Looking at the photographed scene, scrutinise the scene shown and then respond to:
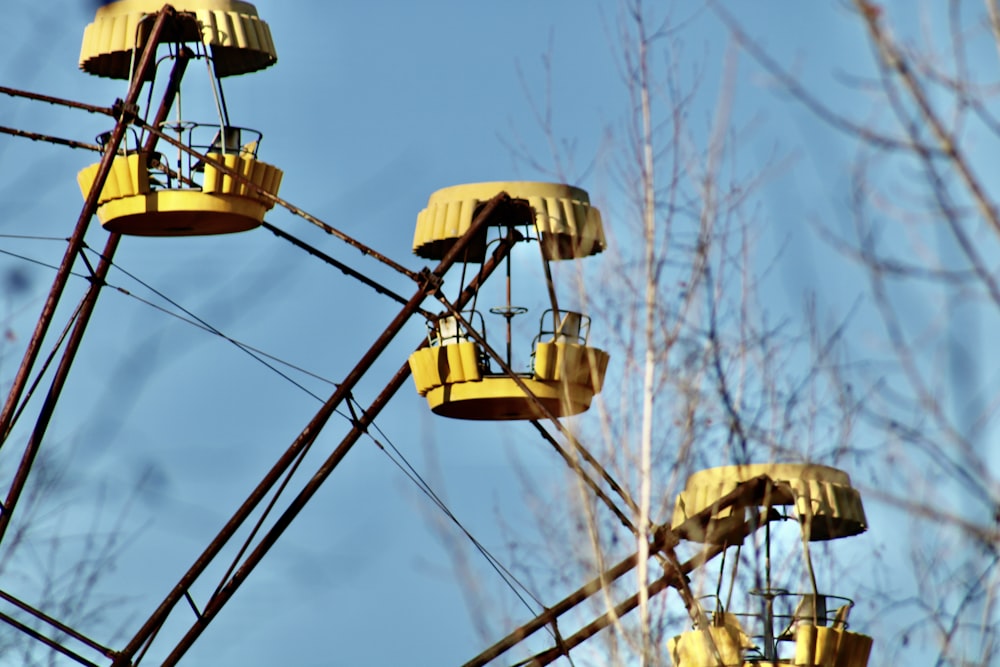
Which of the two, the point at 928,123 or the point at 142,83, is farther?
the point at 142,83

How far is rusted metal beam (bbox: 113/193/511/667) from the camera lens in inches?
666

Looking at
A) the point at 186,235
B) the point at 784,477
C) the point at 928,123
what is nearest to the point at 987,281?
the point at 928,123

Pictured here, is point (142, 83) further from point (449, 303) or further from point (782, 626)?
point (782, 626)

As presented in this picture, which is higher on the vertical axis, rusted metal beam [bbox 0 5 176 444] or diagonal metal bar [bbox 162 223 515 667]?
rusted metal beam [bbox 0 5 176 444]

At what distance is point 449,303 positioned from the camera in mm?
17109

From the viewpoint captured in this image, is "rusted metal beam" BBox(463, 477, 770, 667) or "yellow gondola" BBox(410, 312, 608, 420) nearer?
"rusted metal beam" BBox(463, 477, 770, 667)

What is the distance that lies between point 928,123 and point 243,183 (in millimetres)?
9846

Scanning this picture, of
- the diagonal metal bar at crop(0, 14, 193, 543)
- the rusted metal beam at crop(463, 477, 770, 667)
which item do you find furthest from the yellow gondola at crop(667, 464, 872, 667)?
the diagonal metal bar at crop(0, 14, 193, 543)

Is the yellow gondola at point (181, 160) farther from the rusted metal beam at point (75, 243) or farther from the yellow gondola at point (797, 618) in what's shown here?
the yellow gondola at point (797, 618)

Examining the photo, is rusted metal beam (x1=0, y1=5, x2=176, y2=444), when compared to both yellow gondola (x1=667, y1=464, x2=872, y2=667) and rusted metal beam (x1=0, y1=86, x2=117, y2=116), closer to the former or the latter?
rusted metal beam (x1=0, y1=86, x2=117, y2=116)

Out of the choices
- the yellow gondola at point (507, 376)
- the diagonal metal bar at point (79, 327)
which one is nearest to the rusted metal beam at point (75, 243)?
the diagonal metal bar at point (79, 327)

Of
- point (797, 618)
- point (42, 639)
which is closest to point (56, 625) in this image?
point (42, 639)

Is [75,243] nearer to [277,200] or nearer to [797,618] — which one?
[277,200]

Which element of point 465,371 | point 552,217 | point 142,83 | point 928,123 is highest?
point 142,83
